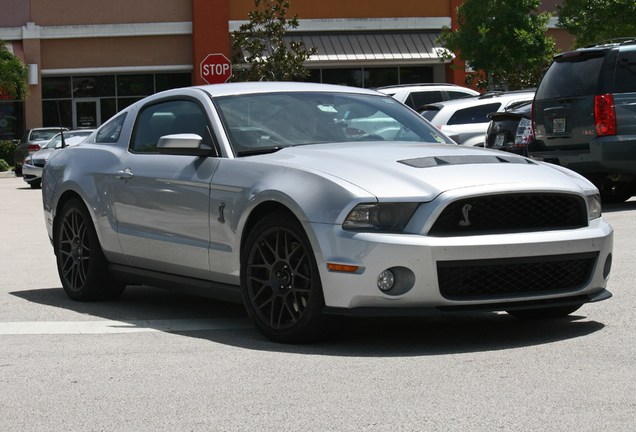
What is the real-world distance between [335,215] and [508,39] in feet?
115

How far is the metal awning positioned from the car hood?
1696 inches

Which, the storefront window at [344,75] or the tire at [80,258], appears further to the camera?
the storefront window at [344,75]

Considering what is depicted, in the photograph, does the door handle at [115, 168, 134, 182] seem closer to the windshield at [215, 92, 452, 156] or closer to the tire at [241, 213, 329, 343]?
the windshield at [215, 92, 452, 156]

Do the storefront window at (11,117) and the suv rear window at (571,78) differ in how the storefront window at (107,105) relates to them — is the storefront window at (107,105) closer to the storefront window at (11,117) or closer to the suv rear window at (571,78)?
the storefront window at (11,117)

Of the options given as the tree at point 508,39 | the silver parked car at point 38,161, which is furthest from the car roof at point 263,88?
the tree at point 508,39

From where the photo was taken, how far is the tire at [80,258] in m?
9.31

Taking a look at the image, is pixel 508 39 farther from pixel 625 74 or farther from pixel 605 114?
pixel 605 114

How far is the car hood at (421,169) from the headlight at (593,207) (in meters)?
0.06

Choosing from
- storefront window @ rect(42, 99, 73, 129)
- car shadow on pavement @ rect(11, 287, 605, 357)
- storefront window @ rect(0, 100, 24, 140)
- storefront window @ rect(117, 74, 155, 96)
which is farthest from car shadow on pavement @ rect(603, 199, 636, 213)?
storefront window @ rect(0, 100, 24, 140)

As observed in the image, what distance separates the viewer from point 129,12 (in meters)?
51.9

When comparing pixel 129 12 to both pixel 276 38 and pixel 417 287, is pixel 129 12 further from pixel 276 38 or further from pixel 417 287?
pixel 417 287

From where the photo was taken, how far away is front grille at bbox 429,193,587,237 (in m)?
6.95

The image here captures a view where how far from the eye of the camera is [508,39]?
41.1 meters

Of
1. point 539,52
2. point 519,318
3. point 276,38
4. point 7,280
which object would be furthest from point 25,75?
point 519,318
